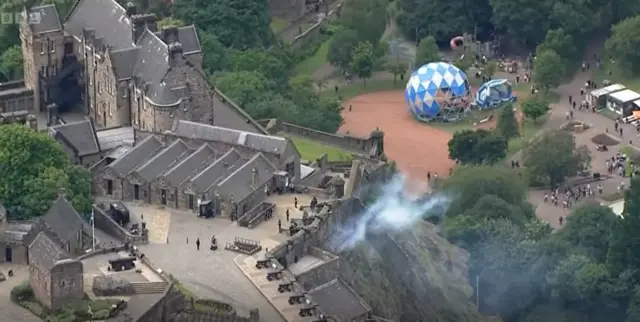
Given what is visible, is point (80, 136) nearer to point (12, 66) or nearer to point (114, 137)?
point (114, 137)

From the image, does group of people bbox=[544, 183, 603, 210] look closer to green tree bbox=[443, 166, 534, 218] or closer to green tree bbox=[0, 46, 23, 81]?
green tree bbox=[443, 166, 534, 218]

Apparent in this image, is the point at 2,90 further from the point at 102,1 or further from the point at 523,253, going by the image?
the point at 523,253

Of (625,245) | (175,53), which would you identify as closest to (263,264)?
(175,53)

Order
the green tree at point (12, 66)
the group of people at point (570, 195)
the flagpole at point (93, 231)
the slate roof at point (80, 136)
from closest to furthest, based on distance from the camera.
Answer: the flagpole at point (93, 231) → the slate roof at point (80, 136) → the green tree at point (12, 66) → the group of people at point (570, 195)

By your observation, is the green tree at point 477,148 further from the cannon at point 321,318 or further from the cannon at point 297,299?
the cannon at point 321,318

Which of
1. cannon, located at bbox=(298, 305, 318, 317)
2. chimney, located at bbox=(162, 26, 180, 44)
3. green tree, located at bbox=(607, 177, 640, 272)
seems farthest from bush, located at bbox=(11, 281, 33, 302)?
green tree, located at bbox=(607, 177, 640, 272)

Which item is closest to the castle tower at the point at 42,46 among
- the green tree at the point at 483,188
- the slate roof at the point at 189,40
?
the slate roof at the point at 189,40
